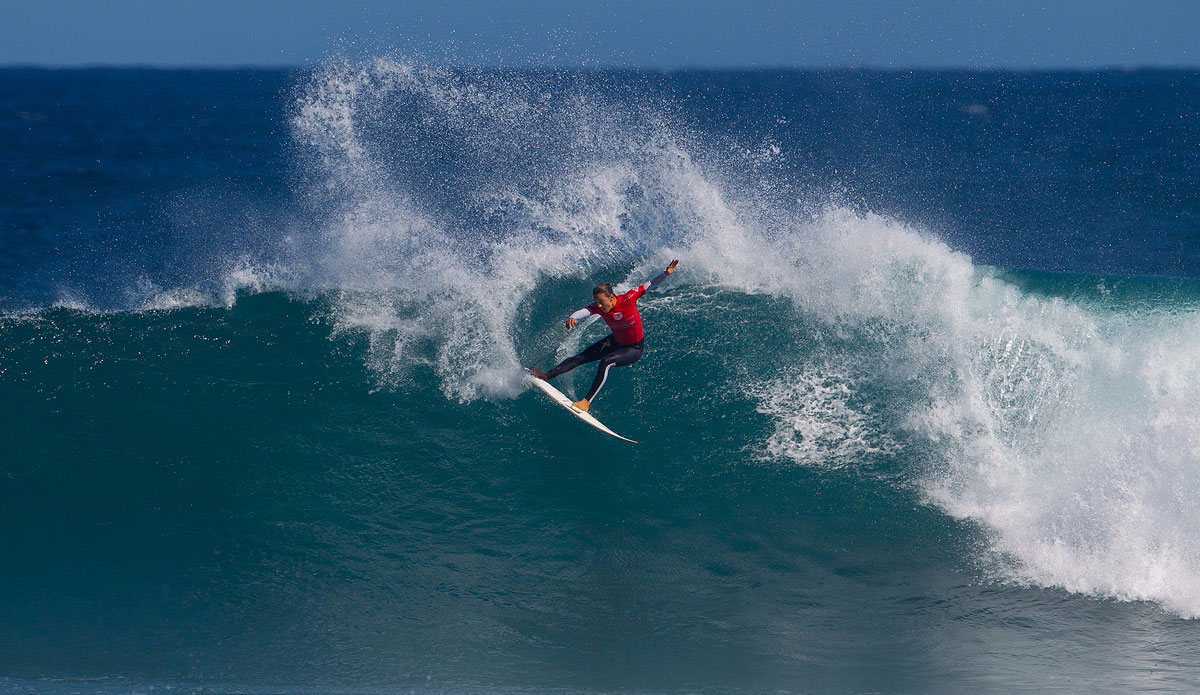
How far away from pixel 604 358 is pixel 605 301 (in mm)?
743

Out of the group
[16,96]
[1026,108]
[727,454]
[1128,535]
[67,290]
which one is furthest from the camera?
[16,96]

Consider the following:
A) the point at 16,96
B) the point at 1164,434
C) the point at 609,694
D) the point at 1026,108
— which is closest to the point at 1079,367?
the point at 1164,434

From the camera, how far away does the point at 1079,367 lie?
9.12m

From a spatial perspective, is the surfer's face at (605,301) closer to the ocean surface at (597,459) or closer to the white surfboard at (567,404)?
the white surfboard at (567,404)

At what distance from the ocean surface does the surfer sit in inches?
24.7

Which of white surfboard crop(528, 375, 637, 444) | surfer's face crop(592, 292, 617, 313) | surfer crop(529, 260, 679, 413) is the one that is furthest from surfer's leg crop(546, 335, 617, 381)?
surfer's face crop(592, 292, 617, 313)

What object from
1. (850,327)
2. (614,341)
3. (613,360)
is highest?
(850,327)

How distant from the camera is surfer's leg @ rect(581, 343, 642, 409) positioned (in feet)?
28.8

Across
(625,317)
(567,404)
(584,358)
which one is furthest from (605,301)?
(567,404)

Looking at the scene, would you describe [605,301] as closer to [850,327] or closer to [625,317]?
[625,317]

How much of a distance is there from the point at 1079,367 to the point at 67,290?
50.3 feet

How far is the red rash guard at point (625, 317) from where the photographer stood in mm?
8508

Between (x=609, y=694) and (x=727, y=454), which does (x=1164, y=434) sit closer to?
(x=727, y=454)

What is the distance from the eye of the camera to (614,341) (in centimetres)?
884
